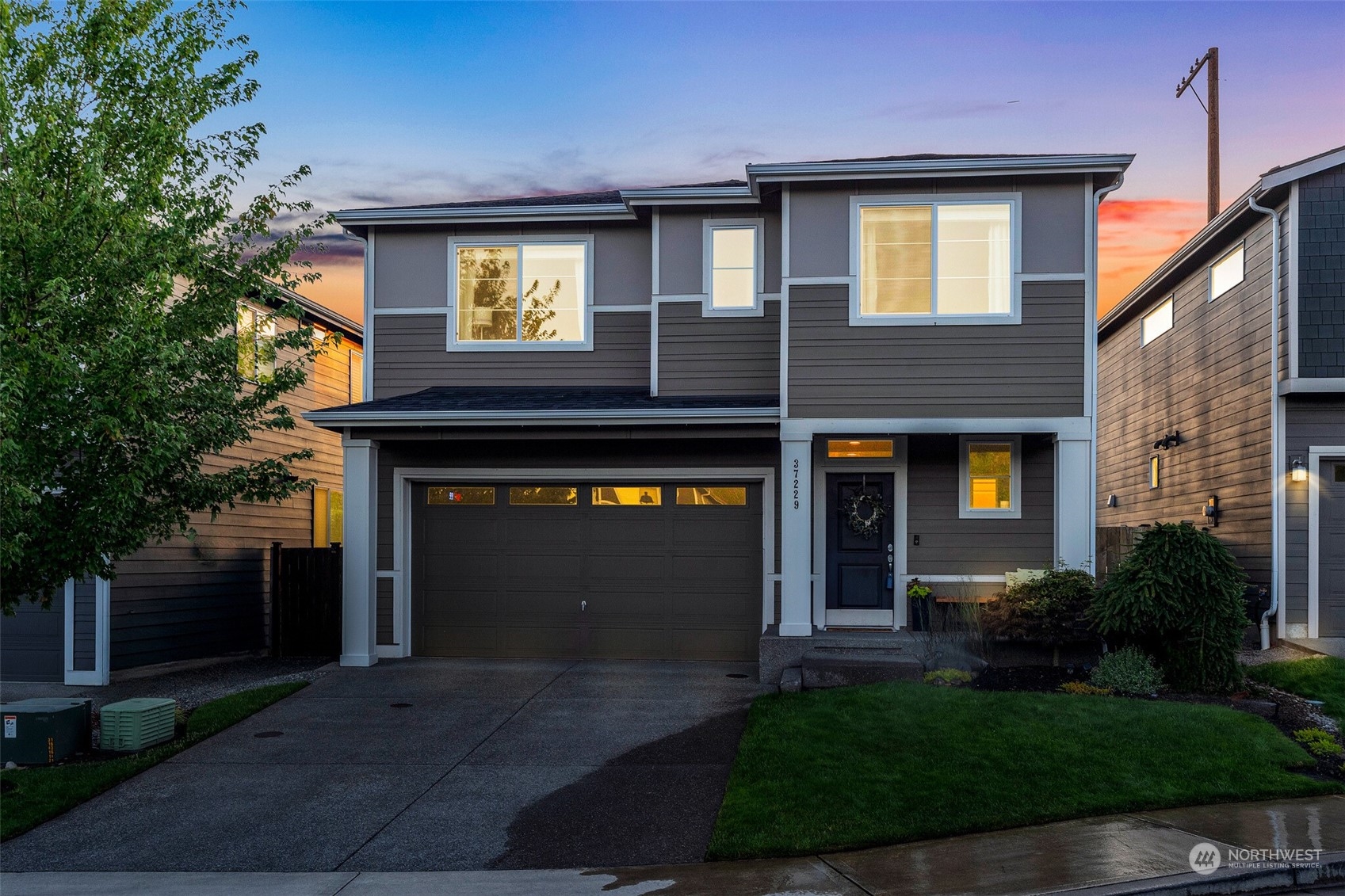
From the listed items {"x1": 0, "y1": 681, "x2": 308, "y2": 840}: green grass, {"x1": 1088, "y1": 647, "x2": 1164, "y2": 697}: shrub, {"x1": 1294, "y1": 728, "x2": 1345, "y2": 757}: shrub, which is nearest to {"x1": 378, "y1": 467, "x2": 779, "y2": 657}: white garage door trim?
{"x1": 0, "y1": 681, "x2": 308, "y2": 840}: green grass

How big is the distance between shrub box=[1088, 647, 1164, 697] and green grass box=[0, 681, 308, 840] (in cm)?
889

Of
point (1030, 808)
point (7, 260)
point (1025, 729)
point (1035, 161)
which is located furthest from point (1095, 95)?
point (7, 260)

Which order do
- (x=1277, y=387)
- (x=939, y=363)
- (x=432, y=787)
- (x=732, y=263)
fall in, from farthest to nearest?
1. (x=732, y=263)
2. (x=1277, y=387)
3. (x=939, y=363)
4. (x=432, y=787)

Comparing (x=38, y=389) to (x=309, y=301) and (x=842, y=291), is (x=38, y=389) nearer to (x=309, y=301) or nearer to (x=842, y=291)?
(x=842, y=291)

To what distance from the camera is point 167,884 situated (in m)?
6.28

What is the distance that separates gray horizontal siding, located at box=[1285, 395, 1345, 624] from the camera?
13.0 meters

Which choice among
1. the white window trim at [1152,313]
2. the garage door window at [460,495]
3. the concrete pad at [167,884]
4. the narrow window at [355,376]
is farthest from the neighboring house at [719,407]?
the concrete pad at [167,884]

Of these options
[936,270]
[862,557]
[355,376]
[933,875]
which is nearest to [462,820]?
[933,875]

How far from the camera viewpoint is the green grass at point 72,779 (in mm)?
7656

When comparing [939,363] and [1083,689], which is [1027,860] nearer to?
[1083,689]

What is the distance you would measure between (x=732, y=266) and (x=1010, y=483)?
184 inches

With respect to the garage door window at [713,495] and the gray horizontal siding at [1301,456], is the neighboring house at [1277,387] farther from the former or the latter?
the garage door window at [713,495]

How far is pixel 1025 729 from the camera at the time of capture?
8.84 m

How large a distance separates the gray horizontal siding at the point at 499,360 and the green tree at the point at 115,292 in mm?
4726
